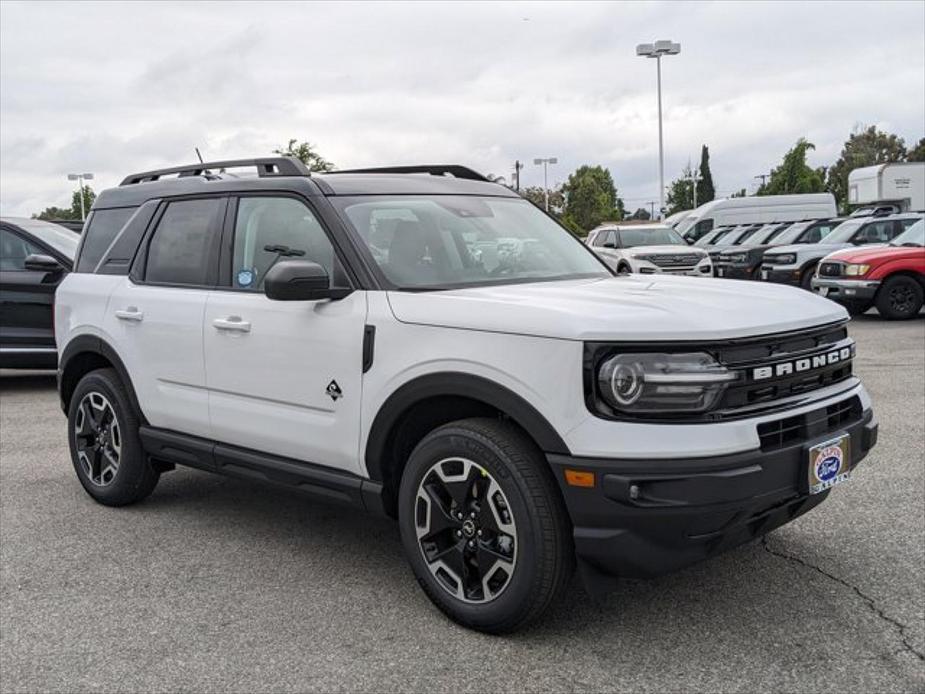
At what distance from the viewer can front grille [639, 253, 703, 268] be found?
1850cm

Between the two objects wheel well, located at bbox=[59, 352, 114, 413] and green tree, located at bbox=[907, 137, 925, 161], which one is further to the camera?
green tree, located at bbox=[907, 137, 925, 161]

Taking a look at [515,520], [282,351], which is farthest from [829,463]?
[282,351]

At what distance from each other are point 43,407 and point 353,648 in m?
6.48

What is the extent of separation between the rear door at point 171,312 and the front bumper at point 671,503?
2208 mm

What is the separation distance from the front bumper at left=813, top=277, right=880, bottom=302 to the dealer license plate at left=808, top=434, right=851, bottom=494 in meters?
12.3

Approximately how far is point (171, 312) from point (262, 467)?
1025mm

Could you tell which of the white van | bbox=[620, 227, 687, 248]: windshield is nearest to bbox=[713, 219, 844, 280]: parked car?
bbox=[620, 227, 687, 248]: windshield

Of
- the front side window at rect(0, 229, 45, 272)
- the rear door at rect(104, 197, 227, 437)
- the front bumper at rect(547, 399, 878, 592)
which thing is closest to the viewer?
the front bumper at rect(547, 399, 878, 592)

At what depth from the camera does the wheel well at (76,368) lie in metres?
5.53

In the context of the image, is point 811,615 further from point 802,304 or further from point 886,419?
point 886,419

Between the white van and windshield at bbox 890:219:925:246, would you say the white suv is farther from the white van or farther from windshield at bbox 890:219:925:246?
the white van

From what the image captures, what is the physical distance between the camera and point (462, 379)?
11.4ft

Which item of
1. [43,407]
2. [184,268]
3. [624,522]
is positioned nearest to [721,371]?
[624,522]

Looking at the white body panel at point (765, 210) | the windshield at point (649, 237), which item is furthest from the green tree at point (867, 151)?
the windshield at point (649, 237)
